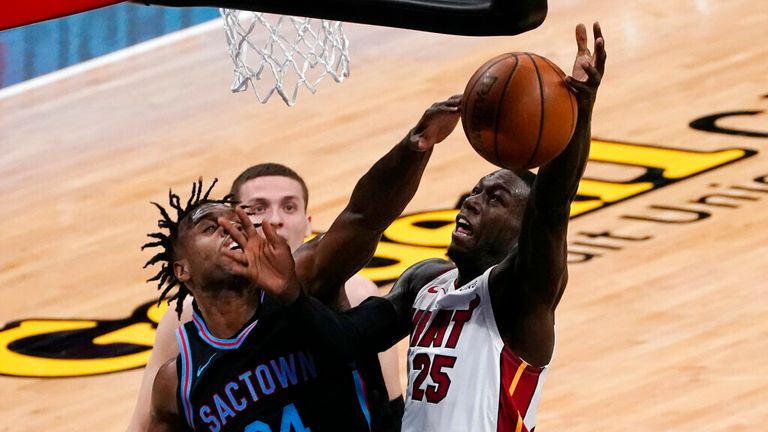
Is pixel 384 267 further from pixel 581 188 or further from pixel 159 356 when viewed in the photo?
pixel 159 356

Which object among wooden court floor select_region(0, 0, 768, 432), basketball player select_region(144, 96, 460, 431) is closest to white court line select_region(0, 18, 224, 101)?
wooden court floor select_region(0, 0, 768, 432)

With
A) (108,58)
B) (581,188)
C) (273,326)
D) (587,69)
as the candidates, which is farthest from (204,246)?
(108,58)

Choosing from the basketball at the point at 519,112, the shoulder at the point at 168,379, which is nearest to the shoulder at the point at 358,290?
the shoulder at the point at 168,379

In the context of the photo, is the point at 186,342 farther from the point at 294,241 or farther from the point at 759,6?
the point at 759,6

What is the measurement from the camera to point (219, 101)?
9438 mm

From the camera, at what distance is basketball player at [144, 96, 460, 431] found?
3943 millimetres

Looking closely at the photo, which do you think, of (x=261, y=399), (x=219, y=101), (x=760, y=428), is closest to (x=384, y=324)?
(x=261, y=399)

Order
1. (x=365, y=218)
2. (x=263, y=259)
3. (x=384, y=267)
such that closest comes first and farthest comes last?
(x=263, y=259) < (x=365, y=218) < (x=384, y=267)

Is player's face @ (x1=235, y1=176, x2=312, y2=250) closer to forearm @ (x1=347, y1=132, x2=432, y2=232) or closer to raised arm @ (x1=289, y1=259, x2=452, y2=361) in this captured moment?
raised arm @ (x1=289, y1=259, x2=452, y2=361)

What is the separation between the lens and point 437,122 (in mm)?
3893

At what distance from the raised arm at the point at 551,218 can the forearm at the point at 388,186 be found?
31 cm

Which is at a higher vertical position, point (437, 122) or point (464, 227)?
point (437, 122)

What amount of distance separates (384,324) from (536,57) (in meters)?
0.77

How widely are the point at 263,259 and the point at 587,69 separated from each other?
82cm
